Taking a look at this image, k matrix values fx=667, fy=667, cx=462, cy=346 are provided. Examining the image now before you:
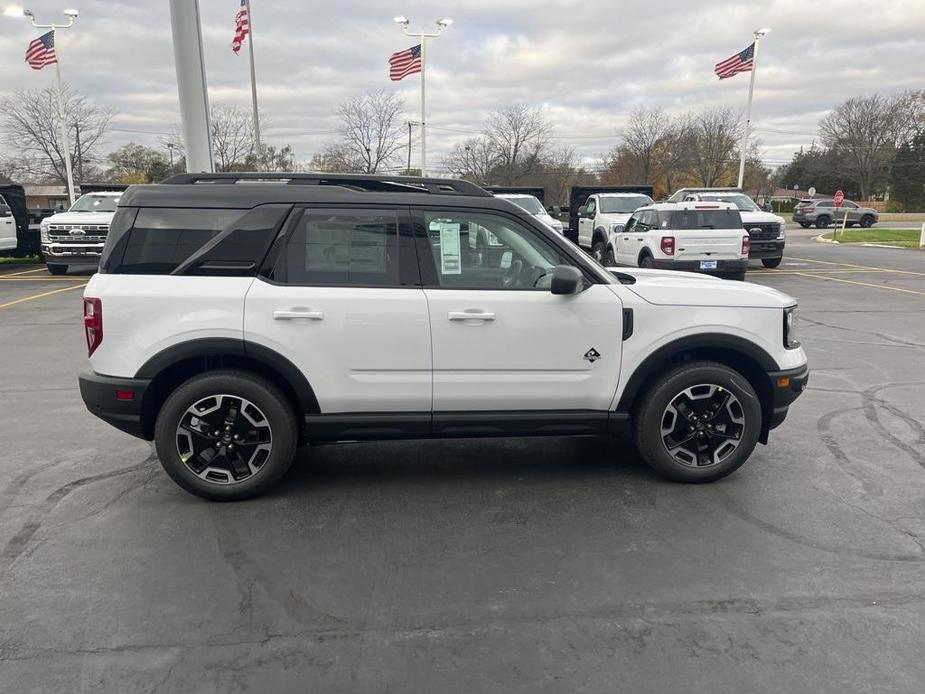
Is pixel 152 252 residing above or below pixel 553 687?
above

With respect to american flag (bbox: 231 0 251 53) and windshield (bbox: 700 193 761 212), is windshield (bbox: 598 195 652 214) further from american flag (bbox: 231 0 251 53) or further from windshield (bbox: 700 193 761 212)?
american flag (bbox: 231 0 251 53)

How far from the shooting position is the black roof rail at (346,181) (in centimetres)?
421

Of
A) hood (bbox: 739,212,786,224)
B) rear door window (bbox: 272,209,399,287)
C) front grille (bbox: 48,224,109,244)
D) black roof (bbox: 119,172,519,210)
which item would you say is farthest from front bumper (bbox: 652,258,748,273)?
front grille (bbox: 48,224,109,244)

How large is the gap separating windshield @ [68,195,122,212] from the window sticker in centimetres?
1522

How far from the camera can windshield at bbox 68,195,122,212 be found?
16.6 m

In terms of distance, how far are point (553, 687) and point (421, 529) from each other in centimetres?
139

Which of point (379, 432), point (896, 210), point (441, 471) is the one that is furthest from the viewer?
point (896, 210)

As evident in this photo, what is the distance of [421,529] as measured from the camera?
373cm

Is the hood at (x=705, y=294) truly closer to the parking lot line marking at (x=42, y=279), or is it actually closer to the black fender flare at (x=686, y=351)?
the black fender flare at (x=686, y=351)

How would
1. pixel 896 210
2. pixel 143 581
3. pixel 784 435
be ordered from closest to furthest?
pixel 143 581 < pixel 784 435 < pixel 896 210

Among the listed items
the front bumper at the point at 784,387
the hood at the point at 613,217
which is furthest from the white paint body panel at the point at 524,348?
the hood at the point at 613,217

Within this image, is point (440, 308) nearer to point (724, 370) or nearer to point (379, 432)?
point (379, 432)

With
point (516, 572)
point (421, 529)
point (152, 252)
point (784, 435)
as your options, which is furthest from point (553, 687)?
point (784, 435)

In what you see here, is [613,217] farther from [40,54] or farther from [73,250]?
[40,54]
